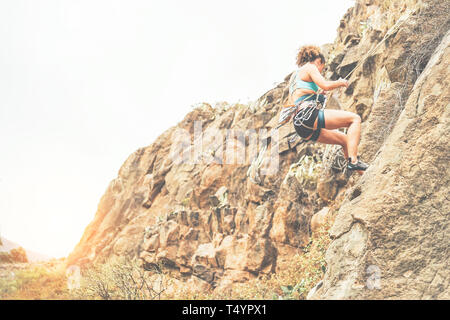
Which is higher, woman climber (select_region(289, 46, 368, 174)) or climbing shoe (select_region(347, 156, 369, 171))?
woman climber (select_region(289, 46, 368, 174))

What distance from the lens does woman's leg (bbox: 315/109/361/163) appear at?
214 inches

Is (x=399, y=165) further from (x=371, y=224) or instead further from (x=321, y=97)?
(x=321, y=97)

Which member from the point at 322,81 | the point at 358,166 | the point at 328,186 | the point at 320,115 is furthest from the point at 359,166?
the point at 328,186

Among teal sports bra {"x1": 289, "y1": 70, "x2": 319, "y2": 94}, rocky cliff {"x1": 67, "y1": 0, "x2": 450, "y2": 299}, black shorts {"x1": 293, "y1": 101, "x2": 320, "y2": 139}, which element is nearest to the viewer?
rocky cliff {"x1": 67, "y1": 0, "x2": 450, "y2": 299}

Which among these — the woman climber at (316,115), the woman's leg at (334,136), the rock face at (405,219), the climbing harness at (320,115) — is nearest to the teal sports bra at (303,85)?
the woman climber at (316,115)

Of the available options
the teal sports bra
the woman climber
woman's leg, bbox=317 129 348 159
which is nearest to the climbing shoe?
the woman climber

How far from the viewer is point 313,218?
8.45 metres

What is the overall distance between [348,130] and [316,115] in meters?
0.58

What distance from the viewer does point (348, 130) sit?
5527mm

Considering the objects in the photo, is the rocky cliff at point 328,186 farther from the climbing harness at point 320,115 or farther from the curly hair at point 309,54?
the curly hair at point 309,54

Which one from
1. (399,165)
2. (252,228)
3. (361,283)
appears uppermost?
(399,165)

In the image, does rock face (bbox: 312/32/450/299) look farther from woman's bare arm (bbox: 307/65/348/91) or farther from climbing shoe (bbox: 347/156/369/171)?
woman's bare arm (bbox: 307/65/348/91)
